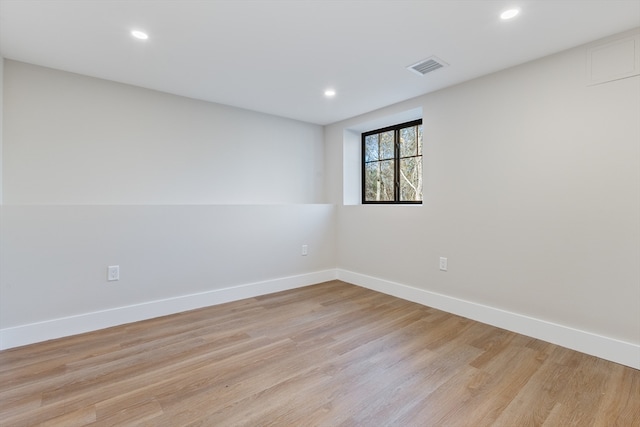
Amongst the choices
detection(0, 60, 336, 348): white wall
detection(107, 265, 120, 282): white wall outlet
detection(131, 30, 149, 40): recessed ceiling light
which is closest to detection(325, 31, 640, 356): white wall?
detection(0, 60, 336, 348): white wall

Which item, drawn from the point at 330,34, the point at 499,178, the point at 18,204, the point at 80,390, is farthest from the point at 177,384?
the point at 499,178

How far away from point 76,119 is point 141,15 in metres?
1.44

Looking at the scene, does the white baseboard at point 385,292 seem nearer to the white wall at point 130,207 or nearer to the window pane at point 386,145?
the white wall at point 130,207

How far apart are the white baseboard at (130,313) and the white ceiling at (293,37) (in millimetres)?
2170

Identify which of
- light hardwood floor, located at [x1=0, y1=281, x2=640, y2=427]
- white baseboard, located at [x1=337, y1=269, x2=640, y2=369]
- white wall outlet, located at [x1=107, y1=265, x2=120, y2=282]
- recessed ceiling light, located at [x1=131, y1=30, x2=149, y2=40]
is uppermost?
recessed ceiling light, located at [x1=131, y1=30, x2=149, y2=40]

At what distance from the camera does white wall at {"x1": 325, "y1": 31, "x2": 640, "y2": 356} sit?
2.10m

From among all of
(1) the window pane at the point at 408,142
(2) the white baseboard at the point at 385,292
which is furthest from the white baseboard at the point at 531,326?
(1) the window pane at the point at 408,142

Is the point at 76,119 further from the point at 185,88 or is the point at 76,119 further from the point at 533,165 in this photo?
the point at 533,165

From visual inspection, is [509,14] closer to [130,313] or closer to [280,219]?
[280,219]

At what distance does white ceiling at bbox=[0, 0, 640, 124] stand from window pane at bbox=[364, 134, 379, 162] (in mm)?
1341

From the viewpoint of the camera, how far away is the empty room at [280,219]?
1.78m

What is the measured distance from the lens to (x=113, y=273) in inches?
107

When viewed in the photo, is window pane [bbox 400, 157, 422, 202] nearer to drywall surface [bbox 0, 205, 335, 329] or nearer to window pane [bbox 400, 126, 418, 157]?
window pane [bbox 400, 126, 418, 157]

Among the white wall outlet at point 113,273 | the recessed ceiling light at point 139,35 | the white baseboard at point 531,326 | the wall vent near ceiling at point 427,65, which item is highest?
the recessed ceiling light at point 139,35
